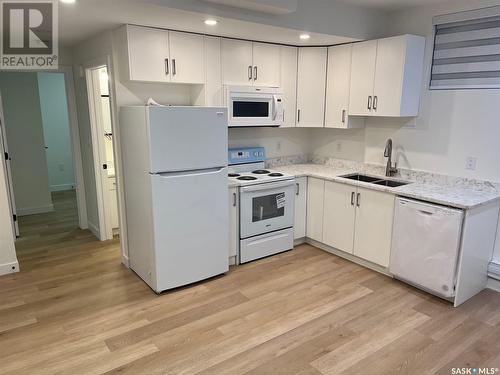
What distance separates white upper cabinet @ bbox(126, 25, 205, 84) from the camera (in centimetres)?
307

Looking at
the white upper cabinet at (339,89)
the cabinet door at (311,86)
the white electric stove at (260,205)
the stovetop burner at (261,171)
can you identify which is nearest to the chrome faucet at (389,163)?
the white upper cabinet at (339,89)

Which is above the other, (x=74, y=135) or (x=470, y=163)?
(x=74, y=135)

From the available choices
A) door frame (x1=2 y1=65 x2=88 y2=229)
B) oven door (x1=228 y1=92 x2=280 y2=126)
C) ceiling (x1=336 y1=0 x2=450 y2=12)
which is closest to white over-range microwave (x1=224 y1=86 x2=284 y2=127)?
oven door (x1=228 y1=92 x2=280 y2=126)

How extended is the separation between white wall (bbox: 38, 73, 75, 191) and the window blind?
5.95 meters

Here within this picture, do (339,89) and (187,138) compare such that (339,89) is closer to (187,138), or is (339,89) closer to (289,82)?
(289,82)

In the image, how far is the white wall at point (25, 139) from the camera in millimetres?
5262

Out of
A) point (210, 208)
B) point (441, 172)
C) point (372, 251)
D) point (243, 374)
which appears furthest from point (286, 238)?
point (243, 374)

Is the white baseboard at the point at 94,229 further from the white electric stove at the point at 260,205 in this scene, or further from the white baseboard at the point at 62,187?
the white baseboard at the point at 62,187

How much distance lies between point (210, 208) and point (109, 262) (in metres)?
1.43

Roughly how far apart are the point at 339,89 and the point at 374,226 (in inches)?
62.3

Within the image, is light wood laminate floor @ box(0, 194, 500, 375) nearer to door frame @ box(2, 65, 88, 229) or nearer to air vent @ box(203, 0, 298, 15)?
door frame @ box(2, 65, 88, 229)

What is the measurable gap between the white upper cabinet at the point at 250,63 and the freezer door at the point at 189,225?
43.0 inches

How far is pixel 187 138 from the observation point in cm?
299

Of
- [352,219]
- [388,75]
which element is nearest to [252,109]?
[388,75]
